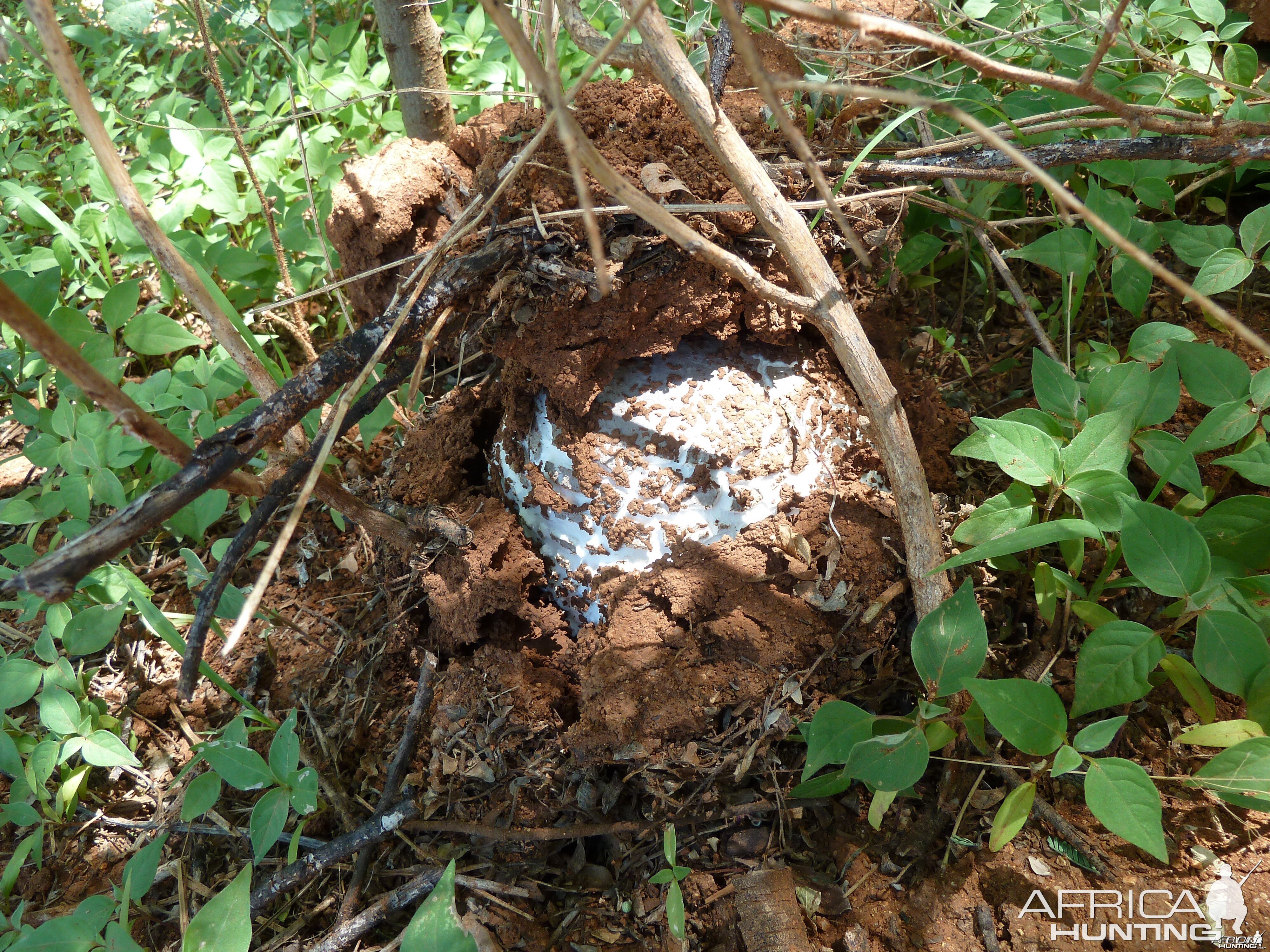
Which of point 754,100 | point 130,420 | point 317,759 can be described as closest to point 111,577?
point 317,759

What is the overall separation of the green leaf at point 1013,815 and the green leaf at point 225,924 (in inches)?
48.7

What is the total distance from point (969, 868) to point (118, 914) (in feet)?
5.50

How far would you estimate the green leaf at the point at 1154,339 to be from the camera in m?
1.62

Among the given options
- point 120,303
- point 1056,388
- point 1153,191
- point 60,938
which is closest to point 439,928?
point 60,938

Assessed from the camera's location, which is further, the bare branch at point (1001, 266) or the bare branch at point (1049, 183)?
the bare branch at point (1001, 266)

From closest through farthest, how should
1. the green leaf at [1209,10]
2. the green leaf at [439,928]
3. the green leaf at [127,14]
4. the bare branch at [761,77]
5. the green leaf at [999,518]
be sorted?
the bare branch at [761,77] → the green leaf at [439,928] → the green leaf at [999,518] → the green leaf at [1209,10] → the green leaf at [127,14]

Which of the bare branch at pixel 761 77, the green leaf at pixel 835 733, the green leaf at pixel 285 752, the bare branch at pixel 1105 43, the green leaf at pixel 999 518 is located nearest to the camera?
the bare branch at pixel 761 77

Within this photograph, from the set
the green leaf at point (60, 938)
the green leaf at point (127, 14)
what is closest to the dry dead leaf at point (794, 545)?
the green leaf at point (60, 938)

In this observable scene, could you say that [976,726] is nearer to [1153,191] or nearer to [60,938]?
[1153,191]

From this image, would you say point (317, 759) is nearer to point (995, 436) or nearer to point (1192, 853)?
point (995, 436)

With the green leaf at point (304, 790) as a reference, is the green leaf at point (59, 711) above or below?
above

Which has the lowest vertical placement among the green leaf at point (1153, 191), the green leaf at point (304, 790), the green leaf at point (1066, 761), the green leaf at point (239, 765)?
the green leaf at point (304, 790)

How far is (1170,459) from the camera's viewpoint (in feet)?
4.80

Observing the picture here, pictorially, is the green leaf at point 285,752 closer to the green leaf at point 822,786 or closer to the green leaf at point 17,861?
the green leaf at point 17,861
